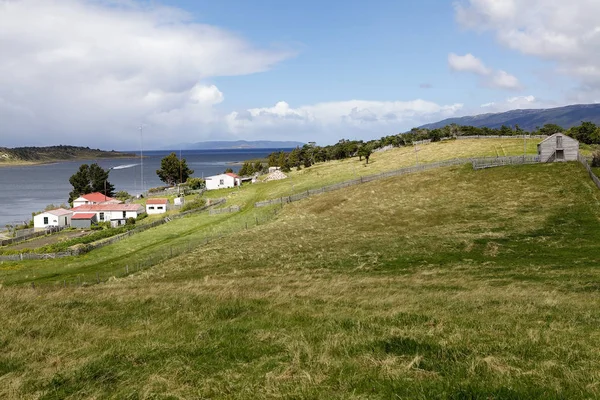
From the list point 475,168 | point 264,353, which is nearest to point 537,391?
point 264,353

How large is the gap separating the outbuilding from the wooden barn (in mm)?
78933

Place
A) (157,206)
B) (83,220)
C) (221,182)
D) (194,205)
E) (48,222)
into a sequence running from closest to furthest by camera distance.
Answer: (48,222) → (83,220) → (194,205) → (157,206) → (221,182)

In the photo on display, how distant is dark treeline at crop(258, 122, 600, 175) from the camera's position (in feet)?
379

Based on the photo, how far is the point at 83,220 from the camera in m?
82.9

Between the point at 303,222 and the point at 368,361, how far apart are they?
4569 centimetres

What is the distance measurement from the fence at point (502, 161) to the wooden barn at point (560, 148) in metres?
1.78

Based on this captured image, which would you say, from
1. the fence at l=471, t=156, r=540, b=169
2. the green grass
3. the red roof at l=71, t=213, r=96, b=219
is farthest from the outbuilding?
the fence at l=471, t=156, r=540, b=169

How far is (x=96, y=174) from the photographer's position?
12506cm

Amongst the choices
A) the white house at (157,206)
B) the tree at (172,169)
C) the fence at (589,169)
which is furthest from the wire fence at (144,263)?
the tree at (172,169)

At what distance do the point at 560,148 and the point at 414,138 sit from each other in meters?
73.0

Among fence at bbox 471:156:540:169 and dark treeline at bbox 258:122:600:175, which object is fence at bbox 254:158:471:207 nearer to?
fence at bbox 471:156:540:169

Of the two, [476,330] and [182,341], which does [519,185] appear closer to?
[476,330]

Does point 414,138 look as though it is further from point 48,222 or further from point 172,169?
point 48,222

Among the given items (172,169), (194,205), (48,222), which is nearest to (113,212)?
(48,222)
